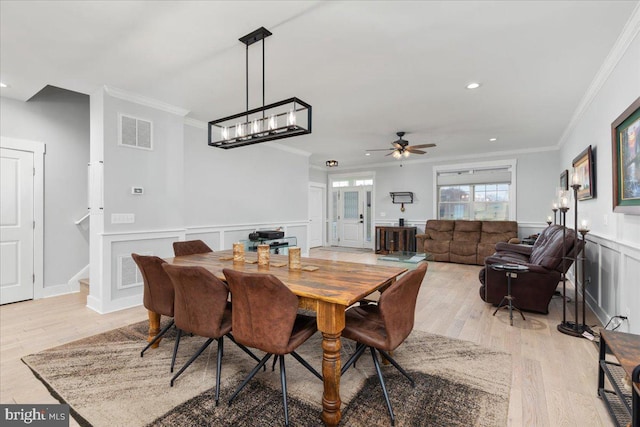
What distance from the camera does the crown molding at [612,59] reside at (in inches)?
86.8

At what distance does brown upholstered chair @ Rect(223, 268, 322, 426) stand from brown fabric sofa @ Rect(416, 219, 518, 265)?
5.93 m

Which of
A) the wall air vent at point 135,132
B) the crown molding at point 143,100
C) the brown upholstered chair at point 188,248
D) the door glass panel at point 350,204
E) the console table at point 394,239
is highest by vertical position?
the crown molding at point 143,100

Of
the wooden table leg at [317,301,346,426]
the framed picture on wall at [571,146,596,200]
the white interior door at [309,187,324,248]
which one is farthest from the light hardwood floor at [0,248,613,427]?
the white interior door at [309,187,324,248]

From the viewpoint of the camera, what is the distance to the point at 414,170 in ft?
26.6

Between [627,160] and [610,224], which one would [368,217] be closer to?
[610,224]

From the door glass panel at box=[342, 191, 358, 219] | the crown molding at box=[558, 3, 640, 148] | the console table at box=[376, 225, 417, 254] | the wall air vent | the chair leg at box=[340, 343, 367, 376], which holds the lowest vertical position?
the chair leg at box=[340, 343, 367, 376]

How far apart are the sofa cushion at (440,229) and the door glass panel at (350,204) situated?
2469mm

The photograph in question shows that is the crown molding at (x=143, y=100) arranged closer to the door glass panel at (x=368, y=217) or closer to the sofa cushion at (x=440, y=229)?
the sofa cushion at (x=440, y=229)

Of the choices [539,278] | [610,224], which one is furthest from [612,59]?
[539,278]

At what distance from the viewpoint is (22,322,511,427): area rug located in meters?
1.75

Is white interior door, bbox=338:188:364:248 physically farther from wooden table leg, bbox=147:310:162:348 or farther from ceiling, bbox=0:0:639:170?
wooden table leg, bbox=147:310:162:348

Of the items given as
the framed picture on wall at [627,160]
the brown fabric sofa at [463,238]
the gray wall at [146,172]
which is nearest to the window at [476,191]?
the brown fabric sofa at [463,238]

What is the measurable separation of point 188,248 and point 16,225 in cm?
257

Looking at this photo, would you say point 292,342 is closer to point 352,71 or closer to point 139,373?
point 139,373
